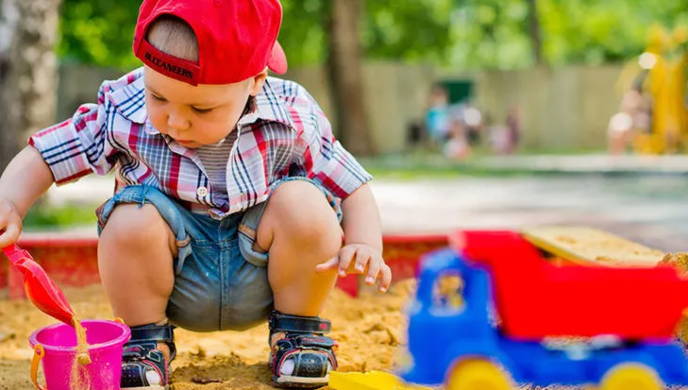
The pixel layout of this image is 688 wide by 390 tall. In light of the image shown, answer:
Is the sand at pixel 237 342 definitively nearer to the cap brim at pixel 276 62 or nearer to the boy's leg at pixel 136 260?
the boy's leg at pixel 136 260

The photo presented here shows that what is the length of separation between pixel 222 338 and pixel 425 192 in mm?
5863

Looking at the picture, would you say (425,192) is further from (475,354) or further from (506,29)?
(506,29)

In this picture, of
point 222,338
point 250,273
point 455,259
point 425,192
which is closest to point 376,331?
point 222,338

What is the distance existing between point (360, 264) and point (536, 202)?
5777 mm

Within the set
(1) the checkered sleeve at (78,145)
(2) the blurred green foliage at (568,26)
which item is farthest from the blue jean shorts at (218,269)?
(2) the blurred green foliage at (568,26)

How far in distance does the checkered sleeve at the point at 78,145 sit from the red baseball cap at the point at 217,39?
327 mm

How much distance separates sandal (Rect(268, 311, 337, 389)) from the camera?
2.05 m

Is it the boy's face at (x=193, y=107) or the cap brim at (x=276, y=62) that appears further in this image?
the cap brim at (x=276, y=62)

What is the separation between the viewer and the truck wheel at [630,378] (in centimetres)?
129

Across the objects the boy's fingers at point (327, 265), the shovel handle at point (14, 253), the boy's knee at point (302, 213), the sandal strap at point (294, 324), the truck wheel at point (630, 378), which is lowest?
the truck wheel at point (630, 378)

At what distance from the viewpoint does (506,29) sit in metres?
27.6

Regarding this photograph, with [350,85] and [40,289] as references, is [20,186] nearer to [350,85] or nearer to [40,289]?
[40,289]

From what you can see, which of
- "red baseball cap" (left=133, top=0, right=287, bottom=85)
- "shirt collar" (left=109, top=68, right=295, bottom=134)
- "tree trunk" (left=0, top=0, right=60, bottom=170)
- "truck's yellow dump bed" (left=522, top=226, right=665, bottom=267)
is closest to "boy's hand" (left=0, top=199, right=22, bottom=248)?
"shirt collar" (left=109, top=68, right=295, bottom=134)

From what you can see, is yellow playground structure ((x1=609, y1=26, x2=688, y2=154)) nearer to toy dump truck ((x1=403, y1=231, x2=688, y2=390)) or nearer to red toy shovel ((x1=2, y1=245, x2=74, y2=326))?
red toy shovel ((x1=2, y1=245, x2=74, y2=326))
